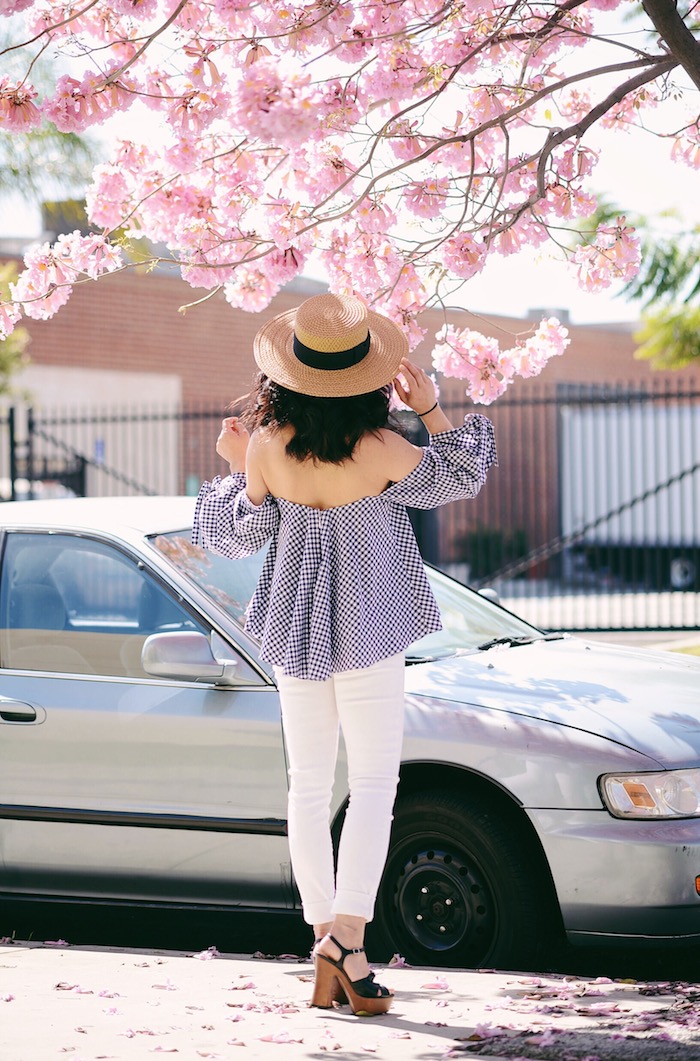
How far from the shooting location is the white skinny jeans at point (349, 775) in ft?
11.8

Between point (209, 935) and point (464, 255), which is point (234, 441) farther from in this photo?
point (209, 935)

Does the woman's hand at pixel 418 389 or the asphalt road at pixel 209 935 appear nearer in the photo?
the woman's hand at pixel 418 389

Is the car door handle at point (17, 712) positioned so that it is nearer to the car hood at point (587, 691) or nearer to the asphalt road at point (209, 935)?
the asphalt road at point (209, 935)

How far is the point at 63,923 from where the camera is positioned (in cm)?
539

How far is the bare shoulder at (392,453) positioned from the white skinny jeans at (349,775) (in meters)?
0.48

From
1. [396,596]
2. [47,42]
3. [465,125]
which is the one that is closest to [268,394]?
[396,596]

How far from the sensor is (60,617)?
17.1 feet

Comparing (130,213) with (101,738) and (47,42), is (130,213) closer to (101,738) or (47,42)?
(47,42)

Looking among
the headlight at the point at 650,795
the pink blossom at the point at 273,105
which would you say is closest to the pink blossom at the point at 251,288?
the pink blossom at the point at 273,105

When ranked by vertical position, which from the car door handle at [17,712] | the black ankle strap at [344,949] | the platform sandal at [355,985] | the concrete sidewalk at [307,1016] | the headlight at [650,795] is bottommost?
the concrete sidewalk at [307,1016]

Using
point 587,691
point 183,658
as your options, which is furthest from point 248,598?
point 587,691

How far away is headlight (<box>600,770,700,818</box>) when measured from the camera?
401 centimetres

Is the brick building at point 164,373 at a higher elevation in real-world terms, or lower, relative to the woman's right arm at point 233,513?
higher

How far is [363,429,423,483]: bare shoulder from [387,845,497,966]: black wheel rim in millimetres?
1233
